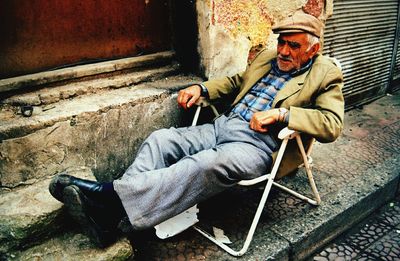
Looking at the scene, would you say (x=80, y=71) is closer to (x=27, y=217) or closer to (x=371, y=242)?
(x=27, y=217)

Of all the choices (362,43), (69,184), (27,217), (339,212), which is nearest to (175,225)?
(69,184)

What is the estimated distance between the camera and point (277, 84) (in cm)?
283

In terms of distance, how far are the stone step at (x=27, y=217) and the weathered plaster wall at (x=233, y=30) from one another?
1.80 metres

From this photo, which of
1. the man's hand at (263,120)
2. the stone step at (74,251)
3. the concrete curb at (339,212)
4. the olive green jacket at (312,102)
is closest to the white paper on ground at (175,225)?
the stone step at (74,251)

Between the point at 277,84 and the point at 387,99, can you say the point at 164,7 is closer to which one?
the point at 277,84

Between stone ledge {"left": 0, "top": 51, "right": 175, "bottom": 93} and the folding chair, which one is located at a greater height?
stone ledge {"left": 0, "top": 51, "right": 175, "bottom": 93}

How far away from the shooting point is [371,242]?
2.92 meters

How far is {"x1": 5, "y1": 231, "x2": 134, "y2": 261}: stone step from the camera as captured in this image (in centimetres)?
221

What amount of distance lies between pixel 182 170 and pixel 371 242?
5.84ft

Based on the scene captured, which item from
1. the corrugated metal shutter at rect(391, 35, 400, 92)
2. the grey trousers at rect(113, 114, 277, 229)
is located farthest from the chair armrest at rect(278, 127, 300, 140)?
the corrugated metal shutter at rect(391, 35, 400, 92)

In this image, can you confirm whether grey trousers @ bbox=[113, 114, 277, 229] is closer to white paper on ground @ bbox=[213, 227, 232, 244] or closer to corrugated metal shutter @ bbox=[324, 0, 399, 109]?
white paper on ground @ bbox=[213, 227, 232, 244]

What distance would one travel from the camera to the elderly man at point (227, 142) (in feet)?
7.20

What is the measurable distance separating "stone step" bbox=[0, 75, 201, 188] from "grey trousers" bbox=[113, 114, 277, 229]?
494 mm

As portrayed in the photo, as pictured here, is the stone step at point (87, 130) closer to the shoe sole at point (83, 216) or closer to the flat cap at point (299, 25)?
the shoe sole at point (83, 216)
